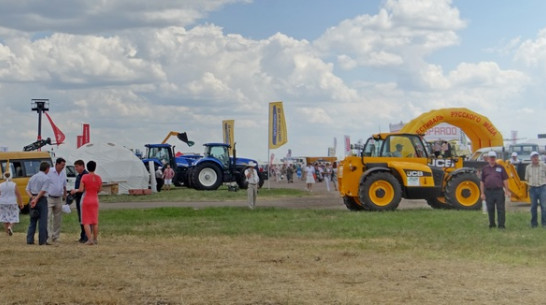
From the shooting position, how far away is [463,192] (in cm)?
2461

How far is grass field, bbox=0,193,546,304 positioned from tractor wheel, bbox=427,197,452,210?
4036 millimetres

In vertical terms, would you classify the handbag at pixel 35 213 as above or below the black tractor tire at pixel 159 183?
below

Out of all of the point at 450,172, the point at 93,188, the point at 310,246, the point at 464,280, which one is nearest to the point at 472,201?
the point at 450,172

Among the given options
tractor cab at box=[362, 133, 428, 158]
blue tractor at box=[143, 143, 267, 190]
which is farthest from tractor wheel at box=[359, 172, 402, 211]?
blue tractor at box=[143, 143, 267, 190]

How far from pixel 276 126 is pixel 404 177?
20.9 metres

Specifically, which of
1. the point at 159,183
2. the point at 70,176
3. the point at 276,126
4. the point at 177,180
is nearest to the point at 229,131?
the point at 177,180

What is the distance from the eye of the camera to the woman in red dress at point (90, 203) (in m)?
16.8

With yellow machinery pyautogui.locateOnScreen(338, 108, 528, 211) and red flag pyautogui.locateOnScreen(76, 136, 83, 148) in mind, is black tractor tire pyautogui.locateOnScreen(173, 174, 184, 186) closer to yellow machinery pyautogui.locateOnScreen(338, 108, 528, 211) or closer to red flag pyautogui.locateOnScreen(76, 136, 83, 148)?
red flag pyautogui.locateOnScreen(76, 136, 83, 148)

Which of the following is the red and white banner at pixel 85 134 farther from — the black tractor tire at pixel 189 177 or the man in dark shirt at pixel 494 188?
the man in dark shirt at pixel 494 188

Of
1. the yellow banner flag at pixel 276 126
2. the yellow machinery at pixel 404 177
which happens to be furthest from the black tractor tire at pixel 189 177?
the yellow machinery at pixel 404 177

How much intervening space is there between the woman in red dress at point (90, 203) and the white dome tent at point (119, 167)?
1036 inches

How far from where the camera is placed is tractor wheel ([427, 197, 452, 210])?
2558 centimetres

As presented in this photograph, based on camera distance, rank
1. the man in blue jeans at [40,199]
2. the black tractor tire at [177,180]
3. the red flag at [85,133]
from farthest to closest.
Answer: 1. the red flag at [85,133]
2. the black tractor tire at [177,180]
3. the man in blue jeans at [40,199]

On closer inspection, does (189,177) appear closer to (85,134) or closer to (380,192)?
(85,134)
